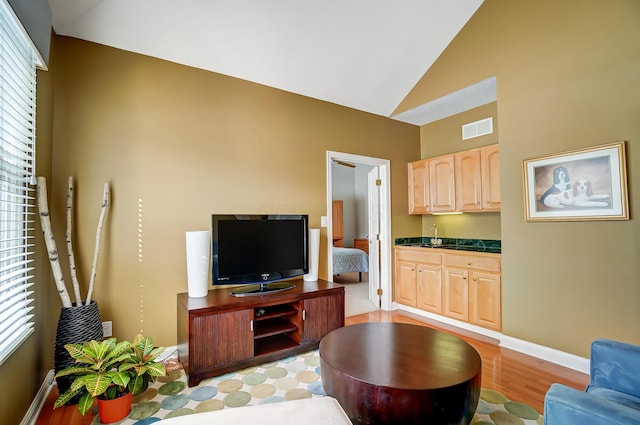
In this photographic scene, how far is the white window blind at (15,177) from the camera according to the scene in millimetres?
1602

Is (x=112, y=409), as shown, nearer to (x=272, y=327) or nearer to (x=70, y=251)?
(x=70, y=251)

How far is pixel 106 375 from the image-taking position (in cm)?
186

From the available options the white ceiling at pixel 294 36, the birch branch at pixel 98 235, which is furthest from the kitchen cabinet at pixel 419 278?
the birch branch at pixel 98 235

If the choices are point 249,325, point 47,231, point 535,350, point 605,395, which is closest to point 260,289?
point 249,325

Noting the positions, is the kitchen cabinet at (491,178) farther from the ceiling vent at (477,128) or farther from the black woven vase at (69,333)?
the black woven vase at (69,333)

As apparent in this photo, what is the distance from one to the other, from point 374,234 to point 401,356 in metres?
2.76

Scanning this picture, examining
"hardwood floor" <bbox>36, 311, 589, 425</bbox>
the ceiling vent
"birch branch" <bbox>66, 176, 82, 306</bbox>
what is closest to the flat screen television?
"birch branch" <bbox>66, 176, 82, 306</bbox>

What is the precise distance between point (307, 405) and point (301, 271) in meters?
2.10

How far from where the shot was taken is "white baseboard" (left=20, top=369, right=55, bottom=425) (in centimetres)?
186

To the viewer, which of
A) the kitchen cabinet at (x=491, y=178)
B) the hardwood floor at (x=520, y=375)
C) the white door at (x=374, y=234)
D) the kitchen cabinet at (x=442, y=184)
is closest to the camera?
the hardwood floor at (x=520, y=375)

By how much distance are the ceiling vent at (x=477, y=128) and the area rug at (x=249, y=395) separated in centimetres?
302

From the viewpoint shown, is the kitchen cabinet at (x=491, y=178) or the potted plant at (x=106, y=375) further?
the kitchen cabinet at (x=491, y=178)

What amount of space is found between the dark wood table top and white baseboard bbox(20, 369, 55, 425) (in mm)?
1812

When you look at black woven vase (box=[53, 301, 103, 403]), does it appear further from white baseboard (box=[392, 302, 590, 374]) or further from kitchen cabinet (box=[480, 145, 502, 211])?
kitchen cabinet (box=[480, 145, 502, 211])
